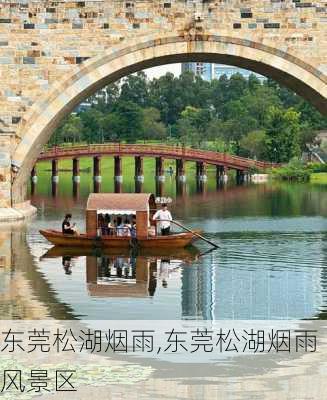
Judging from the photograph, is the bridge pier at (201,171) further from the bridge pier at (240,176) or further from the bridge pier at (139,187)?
the bridge pier at (139,187)

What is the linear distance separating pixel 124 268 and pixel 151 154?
37393mm

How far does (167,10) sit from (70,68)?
2653mm

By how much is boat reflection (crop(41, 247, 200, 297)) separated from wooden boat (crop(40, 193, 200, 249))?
0.56 ft

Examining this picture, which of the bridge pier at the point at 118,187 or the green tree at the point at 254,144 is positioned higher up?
the green tree at the point at 254,144

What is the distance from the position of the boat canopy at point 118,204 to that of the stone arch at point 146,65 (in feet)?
14.4

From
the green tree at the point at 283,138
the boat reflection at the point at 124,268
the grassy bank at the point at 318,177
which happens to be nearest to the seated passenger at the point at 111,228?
the boat reflection at the point at 124,268

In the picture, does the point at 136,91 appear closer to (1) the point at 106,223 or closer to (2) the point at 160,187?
(2) the point at 160,187

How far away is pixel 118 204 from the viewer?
20.3m

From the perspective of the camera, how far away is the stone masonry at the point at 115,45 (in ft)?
77.4

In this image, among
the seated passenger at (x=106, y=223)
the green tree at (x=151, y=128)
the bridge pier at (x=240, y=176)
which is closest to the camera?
the seated passenger at (x=106, y=223)

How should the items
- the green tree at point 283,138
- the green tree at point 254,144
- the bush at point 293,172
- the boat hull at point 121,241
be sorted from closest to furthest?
the boat hull at point 121,241 < the bush at point 293,172 < the green tree at point 283,138 < the green tree at point 254,144

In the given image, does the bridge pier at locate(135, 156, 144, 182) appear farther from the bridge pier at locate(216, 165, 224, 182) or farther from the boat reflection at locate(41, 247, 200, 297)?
the boat reflection at locate(41, 247, 200, 297)

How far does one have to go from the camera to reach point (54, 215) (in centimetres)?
2934

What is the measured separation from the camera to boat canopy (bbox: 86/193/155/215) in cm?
2019
